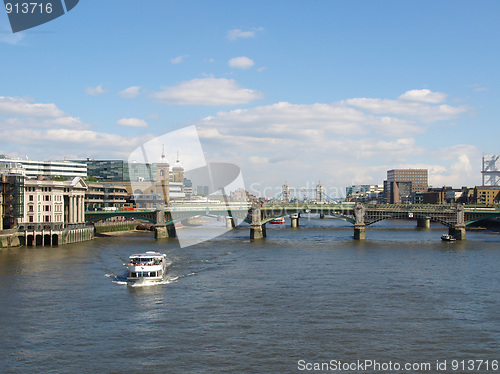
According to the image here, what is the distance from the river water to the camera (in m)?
33.0

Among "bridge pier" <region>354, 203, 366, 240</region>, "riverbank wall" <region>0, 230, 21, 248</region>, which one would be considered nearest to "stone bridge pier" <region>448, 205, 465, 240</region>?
"bridge pier" <region>354, 203, 366, 240</region>

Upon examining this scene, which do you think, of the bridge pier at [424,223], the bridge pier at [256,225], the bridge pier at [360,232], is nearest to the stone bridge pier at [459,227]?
the bridge pier at [360,232]

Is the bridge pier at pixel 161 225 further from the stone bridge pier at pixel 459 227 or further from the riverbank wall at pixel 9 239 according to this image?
the stone bridge pier at pixel 459 227

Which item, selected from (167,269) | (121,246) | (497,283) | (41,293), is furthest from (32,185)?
(497,283)

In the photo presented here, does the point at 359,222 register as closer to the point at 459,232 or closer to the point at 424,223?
the point at 459,232

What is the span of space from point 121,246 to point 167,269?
33.4m

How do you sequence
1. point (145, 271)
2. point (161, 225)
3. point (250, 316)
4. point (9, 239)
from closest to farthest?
point (250, 316) → point (145, 271) → point (9, 239) → point (161, 225)

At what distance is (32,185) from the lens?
336 feet

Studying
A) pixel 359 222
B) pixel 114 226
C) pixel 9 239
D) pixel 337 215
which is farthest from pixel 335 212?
pixel 9 239

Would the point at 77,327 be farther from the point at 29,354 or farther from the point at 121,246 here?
the point at 121,246

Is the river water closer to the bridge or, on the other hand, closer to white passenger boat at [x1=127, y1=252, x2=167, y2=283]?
white passenger boat at [x1=127, y1=252, x2=167, y2=283]

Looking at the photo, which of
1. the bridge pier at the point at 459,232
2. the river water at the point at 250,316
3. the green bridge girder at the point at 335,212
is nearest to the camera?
the river water at the point at 250,316

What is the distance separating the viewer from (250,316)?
42.6m

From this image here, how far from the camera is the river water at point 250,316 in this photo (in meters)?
33.0
